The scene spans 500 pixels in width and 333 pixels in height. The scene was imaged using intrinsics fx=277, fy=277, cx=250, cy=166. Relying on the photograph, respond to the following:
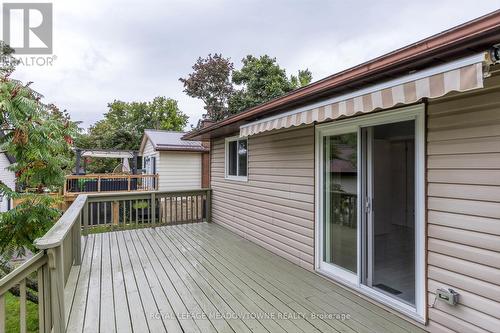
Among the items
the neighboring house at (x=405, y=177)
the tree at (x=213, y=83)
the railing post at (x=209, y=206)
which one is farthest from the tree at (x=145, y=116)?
the neighboring house at (x=405, y=177)

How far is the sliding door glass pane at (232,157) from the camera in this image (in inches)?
267

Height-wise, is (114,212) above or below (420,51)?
below

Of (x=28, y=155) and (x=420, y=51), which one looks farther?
(x=28, y=155)

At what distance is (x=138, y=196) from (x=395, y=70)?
6.19 meters

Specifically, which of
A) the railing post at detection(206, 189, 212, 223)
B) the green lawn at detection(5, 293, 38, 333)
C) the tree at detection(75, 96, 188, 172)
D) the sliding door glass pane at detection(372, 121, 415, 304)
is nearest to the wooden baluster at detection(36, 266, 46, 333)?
the green lawn at detection(5, 293, 38, 333)

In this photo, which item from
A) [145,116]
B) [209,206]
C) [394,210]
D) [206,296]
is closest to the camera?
[206,296]

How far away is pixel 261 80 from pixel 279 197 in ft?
45.6

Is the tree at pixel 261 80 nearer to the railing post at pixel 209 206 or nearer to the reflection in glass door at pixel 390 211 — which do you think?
the railing post at pixel 209 206

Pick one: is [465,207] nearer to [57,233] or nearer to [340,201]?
[340,201]

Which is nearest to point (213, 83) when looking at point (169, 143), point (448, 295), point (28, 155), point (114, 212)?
point (169, 143)

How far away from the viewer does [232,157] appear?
698 centimetres

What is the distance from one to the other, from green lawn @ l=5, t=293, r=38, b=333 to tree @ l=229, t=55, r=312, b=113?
48.1ft

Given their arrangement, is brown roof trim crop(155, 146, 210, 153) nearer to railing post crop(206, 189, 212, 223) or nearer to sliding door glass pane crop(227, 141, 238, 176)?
railing post crop(206, 189, 212, 223)

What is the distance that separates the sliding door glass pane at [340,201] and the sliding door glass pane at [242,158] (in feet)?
8.67
